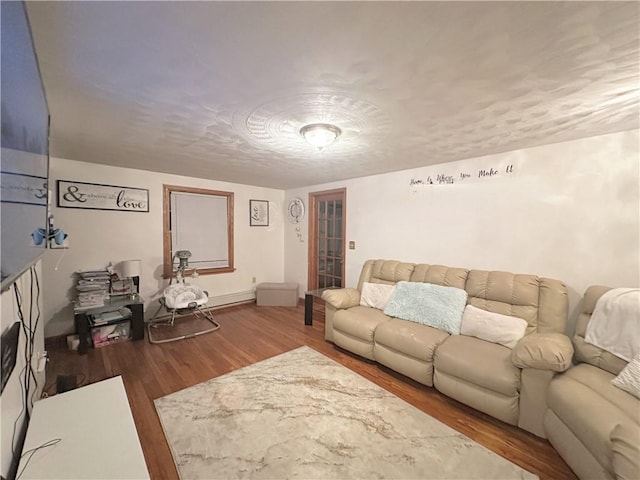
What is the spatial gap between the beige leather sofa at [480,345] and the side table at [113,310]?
90.6 inches

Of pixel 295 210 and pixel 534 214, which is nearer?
pixel 534 214

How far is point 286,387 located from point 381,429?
0.85 meters

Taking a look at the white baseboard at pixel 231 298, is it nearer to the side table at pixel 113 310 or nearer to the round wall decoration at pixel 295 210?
the side table at pixel 113 310

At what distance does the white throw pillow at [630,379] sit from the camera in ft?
4.79

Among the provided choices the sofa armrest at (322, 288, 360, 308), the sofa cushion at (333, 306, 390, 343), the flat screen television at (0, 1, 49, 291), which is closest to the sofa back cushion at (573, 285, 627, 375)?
the sofa cushion at (333, 306, 390, 343)

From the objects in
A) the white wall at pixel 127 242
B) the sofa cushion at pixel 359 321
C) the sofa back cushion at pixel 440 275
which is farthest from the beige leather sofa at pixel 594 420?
the white wall at pixel 127 242

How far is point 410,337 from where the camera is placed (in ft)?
7.58

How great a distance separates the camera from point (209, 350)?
9.51 feet

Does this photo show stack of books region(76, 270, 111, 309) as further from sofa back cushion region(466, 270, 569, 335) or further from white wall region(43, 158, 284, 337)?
sofa back cushion region(466, 270, 569, 335)

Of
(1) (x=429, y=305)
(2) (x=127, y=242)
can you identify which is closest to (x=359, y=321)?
(1) (x=429, y=305)

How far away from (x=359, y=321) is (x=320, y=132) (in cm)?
190

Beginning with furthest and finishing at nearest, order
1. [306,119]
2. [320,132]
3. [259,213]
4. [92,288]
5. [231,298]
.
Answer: [259,213] < [231,298] < [92,288] < [320,132] < [306,119]

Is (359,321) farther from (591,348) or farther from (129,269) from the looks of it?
(129,269)

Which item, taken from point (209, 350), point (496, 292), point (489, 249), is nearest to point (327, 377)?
point (209, 350)
